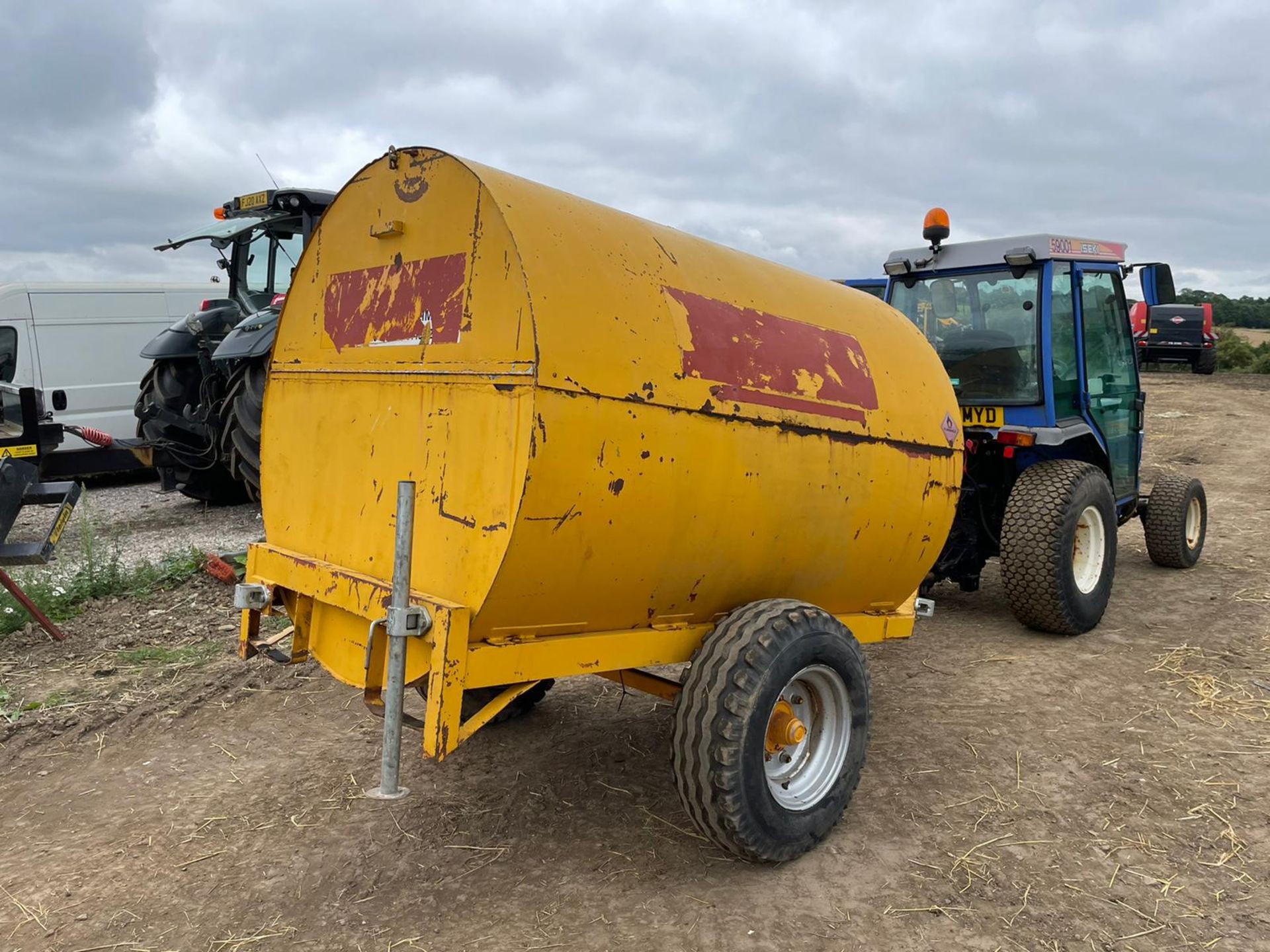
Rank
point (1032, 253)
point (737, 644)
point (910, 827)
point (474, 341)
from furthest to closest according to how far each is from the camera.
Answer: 1. point (1032, 253)
2. point (910, 827)
3. point (737, 644)
4. point (474, 341)

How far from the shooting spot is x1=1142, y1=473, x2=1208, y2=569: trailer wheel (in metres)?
7.13

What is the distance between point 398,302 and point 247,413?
13.9 ft

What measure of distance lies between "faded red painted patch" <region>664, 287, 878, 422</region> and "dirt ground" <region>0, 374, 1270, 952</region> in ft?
5.01

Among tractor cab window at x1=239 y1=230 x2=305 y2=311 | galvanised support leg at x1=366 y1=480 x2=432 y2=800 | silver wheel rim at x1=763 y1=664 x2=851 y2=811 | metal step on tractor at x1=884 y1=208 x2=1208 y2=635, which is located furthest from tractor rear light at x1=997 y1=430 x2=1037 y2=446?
tractor cab window at x1=239 y1=230 x2=305 y2=311

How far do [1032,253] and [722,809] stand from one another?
4.26 m

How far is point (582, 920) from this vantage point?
2.80m

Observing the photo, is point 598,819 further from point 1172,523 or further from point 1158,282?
point 1172,523

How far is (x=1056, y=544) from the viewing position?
537 centimetres

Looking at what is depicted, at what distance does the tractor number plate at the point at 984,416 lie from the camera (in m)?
5.85

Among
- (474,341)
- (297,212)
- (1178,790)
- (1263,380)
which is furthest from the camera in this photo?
(1263,380)

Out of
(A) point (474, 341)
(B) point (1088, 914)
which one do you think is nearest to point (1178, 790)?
(B) point (1088, 914)

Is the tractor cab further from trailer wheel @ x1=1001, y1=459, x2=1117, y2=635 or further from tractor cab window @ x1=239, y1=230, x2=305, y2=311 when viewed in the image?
trailer wheel @ x1=1001, y1=459, x2=1117, y2=635

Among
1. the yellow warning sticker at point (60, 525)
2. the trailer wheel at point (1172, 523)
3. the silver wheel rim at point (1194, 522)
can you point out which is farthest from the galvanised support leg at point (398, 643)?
the silver wheel rim at point (1194, 522)

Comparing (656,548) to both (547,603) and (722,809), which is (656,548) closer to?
(547,603)
